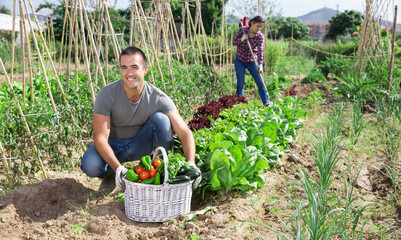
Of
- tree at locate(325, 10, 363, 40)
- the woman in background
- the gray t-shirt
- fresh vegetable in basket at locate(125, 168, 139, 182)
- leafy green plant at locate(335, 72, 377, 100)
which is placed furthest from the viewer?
tree at locate(325, 10, 363, 40)

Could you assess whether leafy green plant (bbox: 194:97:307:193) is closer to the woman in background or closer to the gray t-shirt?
the gray t-shirt

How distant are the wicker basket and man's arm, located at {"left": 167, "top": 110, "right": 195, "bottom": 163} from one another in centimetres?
29

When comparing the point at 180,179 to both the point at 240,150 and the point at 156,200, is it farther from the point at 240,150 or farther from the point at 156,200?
the point at 240,150

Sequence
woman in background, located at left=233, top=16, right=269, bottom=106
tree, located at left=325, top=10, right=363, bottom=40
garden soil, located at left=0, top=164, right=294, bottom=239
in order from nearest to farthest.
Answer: garden soil, located at left=0, top=164, right=294, bottom=239 < woman in background, located at left=233, top=16, right=269, bottom=106 < tree, located at left=325, top=10, right=363, bottom=40

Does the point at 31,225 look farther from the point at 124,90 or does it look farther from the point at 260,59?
the point at 260,59

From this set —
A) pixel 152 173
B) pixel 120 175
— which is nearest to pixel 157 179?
pixel 152 173

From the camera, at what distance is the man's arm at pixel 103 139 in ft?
8.20

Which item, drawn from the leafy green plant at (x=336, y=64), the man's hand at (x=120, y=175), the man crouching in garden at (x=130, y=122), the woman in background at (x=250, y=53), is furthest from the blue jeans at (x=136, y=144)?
the leafy green plant at (x=336, y=64)

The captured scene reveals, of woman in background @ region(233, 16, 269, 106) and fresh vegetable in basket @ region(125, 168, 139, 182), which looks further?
woman in background @ region(233, 16, 269, 106)

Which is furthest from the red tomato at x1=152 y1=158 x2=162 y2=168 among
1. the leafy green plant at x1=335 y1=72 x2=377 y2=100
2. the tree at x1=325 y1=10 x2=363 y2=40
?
the tree at x1=325 y1=10 x2=363 y2=40

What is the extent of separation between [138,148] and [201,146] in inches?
20.2

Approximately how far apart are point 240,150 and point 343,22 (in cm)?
3942

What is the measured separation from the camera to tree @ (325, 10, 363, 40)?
1465 inches

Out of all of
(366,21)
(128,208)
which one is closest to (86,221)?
(128,208)
